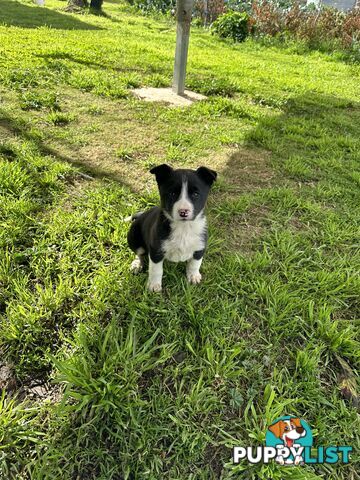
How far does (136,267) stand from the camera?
2.73m

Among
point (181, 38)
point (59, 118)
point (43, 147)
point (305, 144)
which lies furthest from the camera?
point (181, 38)

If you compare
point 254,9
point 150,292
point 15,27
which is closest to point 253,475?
point 150,292

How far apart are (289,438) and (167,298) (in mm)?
1224

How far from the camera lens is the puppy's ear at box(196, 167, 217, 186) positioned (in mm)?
2268

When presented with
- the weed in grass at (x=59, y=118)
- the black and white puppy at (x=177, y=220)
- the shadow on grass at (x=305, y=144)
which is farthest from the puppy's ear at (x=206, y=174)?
the weed in grass at (x=59, y=118)

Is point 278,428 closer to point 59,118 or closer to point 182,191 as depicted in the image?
point 182,191

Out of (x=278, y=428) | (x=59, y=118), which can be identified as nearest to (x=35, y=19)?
(x=59, y=118)

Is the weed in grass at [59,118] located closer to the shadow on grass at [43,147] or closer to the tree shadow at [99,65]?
the shadow on grass at [43,147]

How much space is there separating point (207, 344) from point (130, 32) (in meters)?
13.3

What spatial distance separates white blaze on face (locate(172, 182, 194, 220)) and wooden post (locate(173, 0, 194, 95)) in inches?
186

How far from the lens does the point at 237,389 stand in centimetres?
203

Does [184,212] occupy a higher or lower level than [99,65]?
lower

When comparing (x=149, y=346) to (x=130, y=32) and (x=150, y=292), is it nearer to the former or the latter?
(x=150, y=292)

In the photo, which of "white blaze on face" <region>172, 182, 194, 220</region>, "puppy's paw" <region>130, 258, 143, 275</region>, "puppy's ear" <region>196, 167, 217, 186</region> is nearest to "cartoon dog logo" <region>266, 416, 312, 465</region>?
"white blaze on face" <region>172, 182, 194, 220</region>
